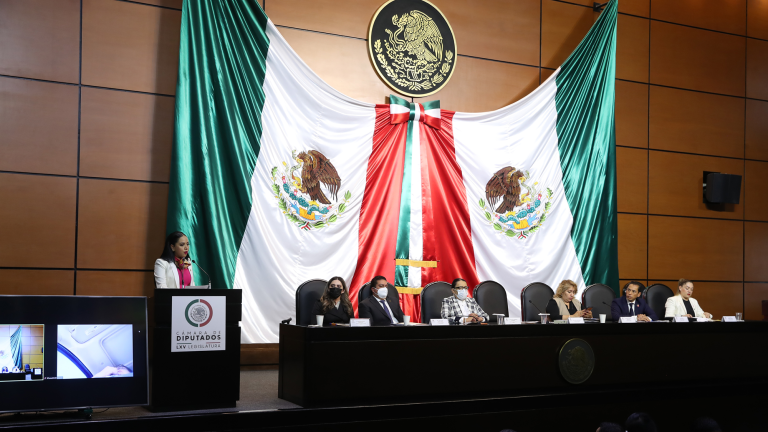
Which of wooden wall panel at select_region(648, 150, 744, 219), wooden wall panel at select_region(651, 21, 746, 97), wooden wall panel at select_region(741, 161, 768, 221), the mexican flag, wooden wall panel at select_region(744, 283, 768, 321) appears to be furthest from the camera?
wooden wall panel at select_region(741, 161, 768, 221)

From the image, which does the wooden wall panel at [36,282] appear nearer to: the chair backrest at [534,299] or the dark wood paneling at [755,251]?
the chair backrest at [534,299]

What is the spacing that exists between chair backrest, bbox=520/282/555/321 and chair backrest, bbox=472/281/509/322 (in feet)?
0.58

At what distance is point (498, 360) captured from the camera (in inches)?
163

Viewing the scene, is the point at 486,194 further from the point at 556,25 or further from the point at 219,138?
the point at 219,138

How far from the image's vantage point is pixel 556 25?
7062mm

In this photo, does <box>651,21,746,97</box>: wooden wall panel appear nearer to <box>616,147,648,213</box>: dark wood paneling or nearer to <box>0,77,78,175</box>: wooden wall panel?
<box>616,147,648,213</box>: dark wood paneling

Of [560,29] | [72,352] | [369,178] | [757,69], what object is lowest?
[72,352]

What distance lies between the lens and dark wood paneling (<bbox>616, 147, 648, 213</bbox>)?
7.20 metres

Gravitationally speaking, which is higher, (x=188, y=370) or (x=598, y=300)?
(x=598, y=300)

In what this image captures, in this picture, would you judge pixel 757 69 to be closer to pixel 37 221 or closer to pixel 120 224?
pixel 120 224

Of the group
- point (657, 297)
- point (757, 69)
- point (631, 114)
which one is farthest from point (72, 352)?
point (757, 69)

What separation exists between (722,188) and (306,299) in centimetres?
566

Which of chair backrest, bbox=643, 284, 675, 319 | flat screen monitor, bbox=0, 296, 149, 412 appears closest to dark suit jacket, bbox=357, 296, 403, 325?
flat screen monitor, bbox=0, 296, 149, 412

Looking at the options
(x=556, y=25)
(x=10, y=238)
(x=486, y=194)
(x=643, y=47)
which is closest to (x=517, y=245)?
(x=486, y=194)
